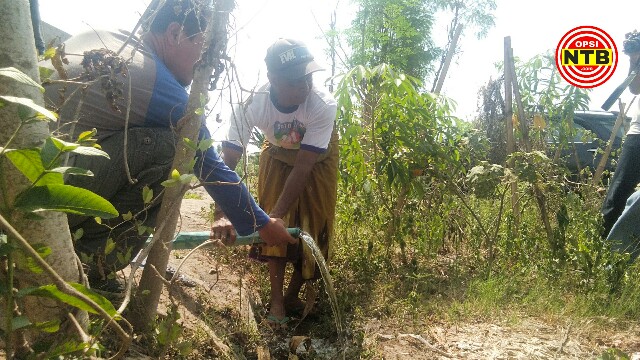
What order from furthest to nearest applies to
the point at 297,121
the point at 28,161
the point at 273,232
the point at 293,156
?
the point at 293,156 < the point at 297,121 < the point at 273,232 < the point at 28,161

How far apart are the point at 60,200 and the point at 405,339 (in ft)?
6.14

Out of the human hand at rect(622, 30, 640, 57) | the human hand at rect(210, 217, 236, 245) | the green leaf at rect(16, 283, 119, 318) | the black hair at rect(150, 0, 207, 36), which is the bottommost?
the human hand at rect(210, 217, 236, 245)

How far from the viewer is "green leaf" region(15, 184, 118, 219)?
951 millimetres

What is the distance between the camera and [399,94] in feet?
11.0

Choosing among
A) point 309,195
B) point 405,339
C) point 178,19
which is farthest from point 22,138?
point 309,195

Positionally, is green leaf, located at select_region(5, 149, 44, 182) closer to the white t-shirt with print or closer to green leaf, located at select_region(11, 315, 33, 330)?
green leaf, located at select_region(11, 315, 33, 330)

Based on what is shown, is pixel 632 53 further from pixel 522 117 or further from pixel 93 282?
pixel 93 282

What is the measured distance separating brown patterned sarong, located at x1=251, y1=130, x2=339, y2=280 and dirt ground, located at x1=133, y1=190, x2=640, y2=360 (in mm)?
443

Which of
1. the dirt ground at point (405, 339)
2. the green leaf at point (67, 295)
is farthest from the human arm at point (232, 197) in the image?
the green leaf at point (67, 295)

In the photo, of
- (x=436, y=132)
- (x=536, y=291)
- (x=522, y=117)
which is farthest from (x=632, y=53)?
(x=536, y=291)

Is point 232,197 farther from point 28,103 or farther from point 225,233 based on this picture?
point 28,103

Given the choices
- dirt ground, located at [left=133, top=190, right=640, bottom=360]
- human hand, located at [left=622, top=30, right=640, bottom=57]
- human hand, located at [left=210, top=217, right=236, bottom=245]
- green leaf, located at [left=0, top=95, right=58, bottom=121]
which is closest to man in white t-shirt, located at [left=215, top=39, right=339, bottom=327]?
dirt ground, located at [left=133, top=190, right=640, bottom=360]

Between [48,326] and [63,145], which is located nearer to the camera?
[63,145]

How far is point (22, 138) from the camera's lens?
1.05 m
